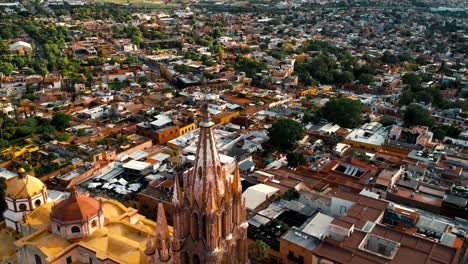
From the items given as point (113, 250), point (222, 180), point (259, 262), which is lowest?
point (259, 262)

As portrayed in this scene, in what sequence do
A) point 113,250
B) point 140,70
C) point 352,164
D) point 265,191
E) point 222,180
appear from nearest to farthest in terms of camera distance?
point 222,180 < point 113,250 < point 265,191 < point 352,164 < point 140,70

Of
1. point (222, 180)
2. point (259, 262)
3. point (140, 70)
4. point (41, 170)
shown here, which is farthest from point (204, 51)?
point (222, 180)

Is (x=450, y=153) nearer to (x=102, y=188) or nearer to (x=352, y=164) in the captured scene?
(x=352, y=164)

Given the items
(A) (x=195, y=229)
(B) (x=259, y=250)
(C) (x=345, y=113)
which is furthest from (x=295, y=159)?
(A) (x=195, y=229)

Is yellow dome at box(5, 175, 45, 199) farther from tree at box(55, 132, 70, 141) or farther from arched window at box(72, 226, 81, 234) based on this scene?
tree at box(55, 132, 70, 141)

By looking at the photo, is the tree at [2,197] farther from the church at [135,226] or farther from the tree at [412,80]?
the tree at [412,80]

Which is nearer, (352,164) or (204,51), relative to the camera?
(352,164)

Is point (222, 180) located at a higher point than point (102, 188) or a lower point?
higher

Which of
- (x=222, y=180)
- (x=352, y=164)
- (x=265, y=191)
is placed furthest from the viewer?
(x=352, y=164)

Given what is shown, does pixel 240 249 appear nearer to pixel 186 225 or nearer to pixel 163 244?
pixel 186 225
